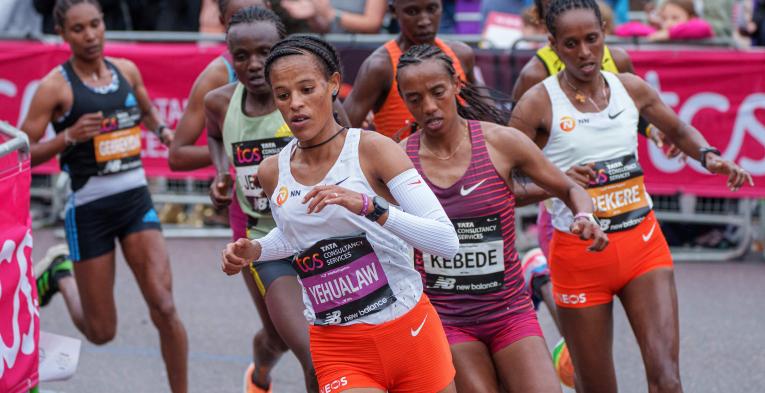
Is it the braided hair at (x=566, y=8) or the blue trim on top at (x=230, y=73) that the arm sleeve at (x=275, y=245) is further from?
the blue trim on top at (x=230, y=73)

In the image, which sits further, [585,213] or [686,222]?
[686,222]

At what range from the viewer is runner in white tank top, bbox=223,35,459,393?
4172 millimetres

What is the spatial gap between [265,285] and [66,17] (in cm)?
235

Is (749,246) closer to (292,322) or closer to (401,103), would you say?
(401,103)

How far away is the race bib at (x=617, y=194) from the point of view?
5297mm

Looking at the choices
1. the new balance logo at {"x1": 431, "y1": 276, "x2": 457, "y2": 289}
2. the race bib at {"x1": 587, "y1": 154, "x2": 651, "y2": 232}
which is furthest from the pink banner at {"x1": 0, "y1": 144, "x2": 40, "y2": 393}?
the race bib at {"x1": 587, "y1": 154, "x2": 651, "y2": 232}

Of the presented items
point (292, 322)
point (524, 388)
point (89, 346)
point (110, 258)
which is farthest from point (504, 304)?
point (89, 346)

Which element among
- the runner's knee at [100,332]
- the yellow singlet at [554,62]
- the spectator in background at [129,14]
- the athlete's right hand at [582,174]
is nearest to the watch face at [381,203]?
the athlete's right hand at [582,174]

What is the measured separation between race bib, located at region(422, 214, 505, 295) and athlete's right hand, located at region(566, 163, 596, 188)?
542 mm

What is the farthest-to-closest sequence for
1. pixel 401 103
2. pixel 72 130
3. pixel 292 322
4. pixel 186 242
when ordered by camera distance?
pixel 186 242 < pixel 72 130 < pixel 401 103 < pixel 292 322

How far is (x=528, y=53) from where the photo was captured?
9398 mm

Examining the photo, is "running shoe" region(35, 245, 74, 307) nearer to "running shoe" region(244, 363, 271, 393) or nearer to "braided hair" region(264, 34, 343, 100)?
"running shoe" region(244, 363, 271, 393)

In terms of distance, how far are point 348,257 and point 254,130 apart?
153 cm

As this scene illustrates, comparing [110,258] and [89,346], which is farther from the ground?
[110,258]
